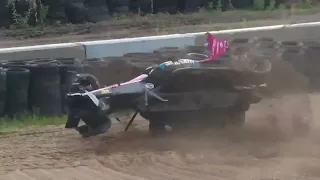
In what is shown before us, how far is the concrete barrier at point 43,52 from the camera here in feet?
34.8

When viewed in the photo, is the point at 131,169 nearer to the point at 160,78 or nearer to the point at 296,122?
the point at 160,78

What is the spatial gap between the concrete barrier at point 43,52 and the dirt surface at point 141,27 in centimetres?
551

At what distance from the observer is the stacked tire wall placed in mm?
18266

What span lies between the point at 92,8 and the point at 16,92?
10.5 m

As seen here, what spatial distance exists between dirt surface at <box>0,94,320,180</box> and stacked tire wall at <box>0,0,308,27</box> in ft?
34.4

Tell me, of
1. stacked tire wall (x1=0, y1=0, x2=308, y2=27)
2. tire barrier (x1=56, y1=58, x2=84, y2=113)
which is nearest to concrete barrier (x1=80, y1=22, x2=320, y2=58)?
tire barrier (x1=56, y1=58, x2=84, y2=113)

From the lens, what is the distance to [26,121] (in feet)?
29.1

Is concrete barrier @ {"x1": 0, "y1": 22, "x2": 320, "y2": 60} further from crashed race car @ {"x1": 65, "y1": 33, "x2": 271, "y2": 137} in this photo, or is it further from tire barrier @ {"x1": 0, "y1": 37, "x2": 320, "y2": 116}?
crashed race car @ {"x1": 65, "y1": 33, "x2": 271, "y2": 137}

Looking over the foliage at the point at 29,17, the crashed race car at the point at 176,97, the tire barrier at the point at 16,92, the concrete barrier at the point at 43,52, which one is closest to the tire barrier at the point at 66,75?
the tire barrier at the point at 16,92

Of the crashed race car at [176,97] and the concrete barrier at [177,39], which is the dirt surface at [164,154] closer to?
the crashed race car at [176,97]

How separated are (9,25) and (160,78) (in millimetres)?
11473

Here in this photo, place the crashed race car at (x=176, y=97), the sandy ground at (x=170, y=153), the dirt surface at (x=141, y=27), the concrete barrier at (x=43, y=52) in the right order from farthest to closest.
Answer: the dirt surface at (x=141, y=27)
the concrete barrier at (x=43, y=52)
the crashed race car at (x=176, y=97)
the sandy ground at (x=170, y=153)

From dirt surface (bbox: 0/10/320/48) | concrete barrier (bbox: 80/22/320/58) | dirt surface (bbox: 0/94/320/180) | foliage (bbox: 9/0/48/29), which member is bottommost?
dirt surface (bbox: 0/10/320/48)

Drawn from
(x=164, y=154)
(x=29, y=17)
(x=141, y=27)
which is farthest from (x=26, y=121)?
(x=29, y=17)
